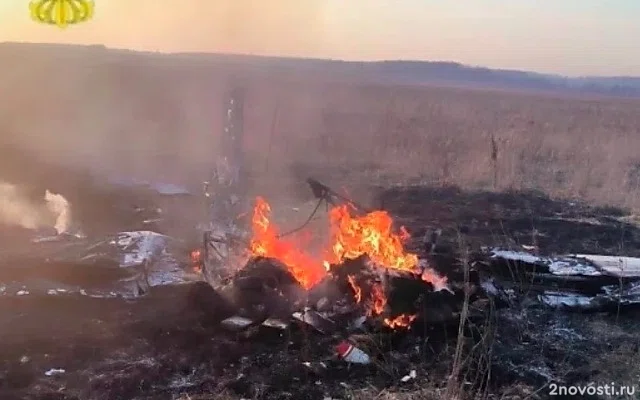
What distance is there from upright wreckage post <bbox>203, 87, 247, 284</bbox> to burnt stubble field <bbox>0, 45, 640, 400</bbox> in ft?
1.92

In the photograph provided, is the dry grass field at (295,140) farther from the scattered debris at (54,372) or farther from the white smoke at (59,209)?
the scattered debris at (54,372)

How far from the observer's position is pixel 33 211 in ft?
38.2

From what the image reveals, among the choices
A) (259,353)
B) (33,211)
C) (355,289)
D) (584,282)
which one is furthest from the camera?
(33,211)

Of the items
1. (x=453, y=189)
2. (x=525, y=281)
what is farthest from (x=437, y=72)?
(x=525, y=281)

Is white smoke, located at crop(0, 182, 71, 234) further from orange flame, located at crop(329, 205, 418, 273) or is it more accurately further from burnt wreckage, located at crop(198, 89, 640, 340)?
orange flame, located at crop(329, 205, 418, 273)

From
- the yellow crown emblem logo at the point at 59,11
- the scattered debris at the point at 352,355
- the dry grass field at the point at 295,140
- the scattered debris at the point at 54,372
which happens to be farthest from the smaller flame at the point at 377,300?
the dry grass field at the point at 295,140

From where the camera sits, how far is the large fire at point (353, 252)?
752 cm

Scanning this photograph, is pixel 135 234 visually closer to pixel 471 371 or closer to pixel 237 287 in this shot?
pixel 237 287

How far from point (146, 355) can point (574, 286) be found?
5413mm

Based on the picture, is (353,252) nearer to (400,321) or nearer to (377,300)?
(377,300)

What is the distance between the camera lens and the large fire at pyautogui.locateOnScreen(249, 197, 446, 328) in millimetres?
7522

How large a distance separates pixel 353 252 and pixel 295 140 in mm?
12801

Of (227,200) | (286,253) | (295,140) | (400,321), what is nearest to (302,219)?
(227,200)

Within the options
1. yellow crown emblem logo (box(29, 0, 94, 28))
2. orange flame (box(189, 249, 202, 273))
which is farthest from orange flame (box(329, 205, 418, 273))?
yellow crown emblem logo (box(29, 0, 94, 28))
